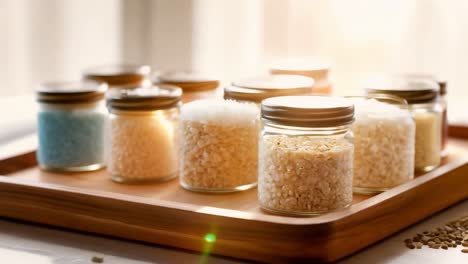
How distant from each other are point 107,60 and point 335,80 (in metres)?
0.77

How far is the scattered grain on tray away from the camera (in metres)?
1.10

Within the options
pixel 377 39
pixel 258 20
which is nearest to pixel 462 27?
pixel 377 39

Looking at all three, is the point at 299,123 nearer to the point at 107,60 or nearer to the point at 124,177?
the point at 124,177

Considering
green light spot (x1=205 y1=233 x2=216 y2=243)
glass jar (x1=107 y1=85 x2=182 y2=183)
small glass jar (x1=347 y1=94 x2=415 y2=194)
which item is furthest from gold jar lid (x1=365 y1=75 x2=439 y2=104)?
green light spot (x1=205 y1=233 x2=216 y2=243)

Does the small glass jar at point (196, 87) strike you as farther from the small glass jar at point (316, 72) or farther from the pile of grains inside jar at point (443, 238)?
the pile of grains inside jar at point (443, 238)

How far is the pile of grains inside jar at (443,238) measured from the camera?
3.77ft

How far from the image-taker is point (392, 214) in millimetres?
1176

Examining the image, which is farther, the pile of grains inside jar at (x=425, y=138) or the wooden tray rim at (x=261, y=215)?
the pile of grains inside jar at (x=425, y=138)

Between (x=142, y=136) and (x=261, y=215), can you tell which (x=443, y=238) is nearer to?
(x=261, y=215)

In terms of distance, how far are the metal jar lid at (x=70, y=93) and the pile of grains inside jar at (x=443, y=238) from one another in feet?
1.96

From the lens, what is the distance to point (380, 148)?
125 centimetres

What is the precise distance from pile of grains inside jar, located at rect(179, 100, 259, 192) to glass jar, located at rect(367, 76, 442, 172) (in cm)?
27

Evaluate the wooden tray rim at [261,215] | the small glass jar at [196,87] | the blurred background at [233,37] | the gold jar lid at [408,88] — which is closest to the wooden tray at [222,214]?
the wooden tray rim at [261,215]

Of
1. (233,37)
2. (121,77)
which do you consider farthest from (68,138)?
(233,37)
